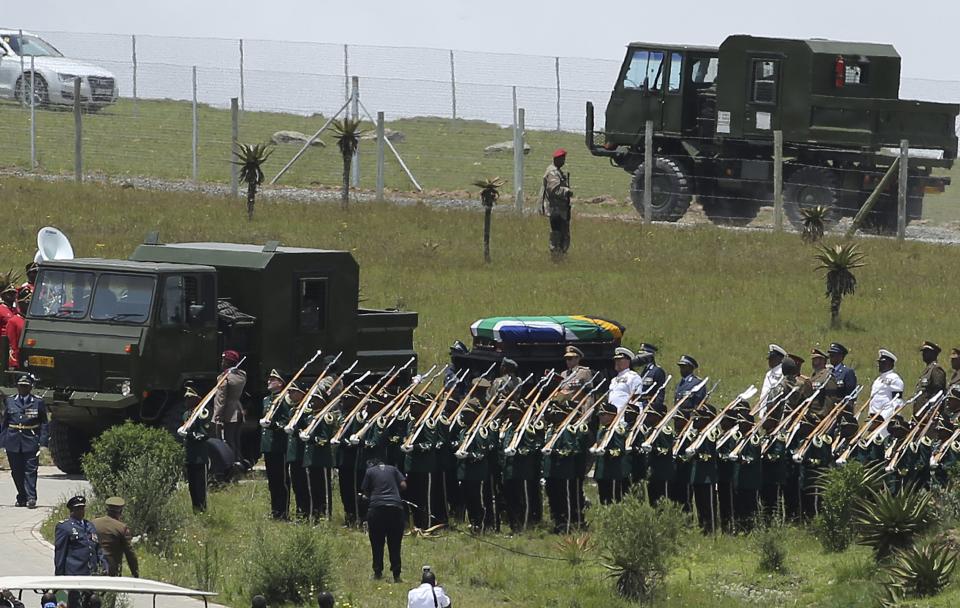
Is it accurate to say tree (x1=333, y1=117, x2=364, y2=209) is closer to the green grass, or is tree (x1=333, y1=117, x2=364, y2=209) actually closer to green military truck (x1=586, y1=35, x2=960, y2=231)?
green military truck (x1=586, y1=35, x2=960, y2=231)

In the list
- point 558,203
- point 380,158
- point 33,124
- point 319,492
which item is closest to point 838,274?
point 558,203

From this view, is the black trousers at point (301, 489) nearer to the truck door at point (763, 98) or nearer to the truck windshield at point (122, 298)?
the truck windshield at point (122, 298)

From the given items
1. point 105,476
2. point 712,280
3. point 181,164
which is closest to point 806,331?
point 712,280

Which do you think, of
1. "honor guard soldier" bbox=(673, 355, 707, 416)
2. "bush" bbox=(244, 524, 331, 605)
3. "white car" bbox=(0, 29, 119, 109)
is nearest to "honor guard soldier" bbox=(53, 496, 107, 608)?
"bush" bbox=(244, 524, 331, 605)

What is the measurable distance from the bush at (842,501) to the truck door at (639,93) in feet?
61.3

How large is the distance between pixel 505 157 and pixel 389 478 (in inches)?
1041

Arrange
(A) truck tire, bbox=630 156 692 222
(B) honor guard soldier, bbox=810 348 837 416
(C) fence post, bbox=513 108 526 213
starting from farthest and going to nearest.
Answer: (A) truck tire, bbox=630 156 692 222
(C) fence post, bbox=513 108 526 213
(B) honor guard soldier, bbox=810 348 837 416

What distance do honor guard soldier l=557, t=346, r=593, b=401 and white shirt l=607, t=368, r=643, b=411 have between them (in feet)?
0.89

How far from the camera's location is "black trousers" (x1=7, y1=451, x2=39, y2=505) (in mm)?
18812

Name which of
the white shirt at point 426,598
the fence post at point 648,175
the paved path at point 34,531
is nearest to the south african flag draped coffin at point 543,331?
the paved path at point 34,531

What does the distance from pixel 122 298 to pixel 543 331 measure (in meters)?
4.72

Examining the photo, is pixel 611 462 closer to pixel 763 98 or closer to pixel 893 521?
pixel 893 521

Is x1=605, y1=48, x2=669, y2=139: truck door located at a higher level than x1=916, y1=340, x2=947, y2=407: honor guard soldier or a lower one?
higher

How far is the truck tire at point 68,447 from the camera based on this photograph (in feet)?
67.6
